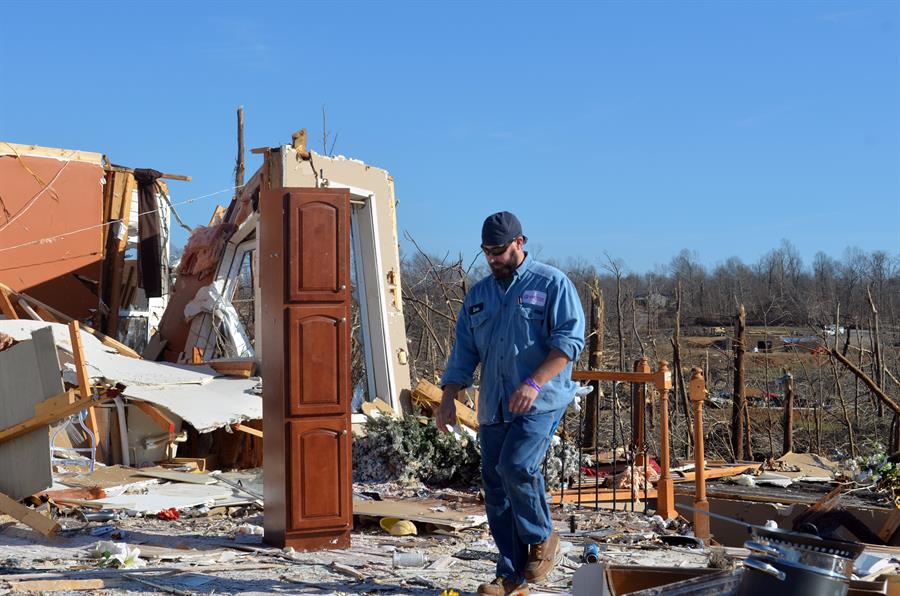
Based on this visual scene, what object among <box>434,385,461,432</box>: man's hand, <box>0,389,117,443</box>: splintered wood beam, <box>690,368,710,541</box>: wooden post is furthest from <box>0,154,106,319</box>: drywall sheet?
<box>434,385,461,432</box>: man's hand

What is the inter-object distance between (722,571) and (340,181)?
29.1 ft

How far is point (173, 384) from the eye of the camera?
10.5 metres

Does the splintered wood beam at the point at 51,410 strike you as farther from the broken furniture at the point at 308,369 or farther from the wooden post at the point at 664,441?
the wooden post at the point at 664,441

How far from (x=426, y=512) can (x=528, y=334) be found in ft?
9.30

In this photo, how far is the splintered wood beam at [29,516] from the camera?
21.4ft

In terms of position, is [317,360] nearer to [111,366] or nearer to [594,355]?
[111,366]

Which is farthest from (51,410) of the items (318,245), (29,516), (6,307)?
(6,307)

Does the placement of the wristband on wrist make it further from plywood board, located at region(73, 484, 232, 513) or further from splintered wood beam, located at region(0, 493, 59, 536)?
plywood board, located at region(73, 484, 232, 513)

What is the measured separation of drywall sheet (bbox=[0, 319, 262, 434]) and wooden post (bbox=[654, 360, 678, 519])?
437 cm

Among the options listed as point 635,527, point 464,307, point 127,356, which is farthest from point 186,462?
point 464,307

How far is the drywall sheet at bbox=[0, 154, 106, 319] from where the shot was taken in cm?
1380

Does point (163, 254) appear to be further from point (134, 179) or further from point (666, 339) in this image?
point (666, 339)

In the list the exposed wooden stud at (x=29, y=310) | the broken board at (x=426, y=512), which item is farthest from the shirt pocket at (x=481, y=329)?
the exposed wooden stud at (x=29, y=310)

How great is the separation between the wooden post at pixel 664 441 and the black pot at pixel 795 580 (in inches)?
173
